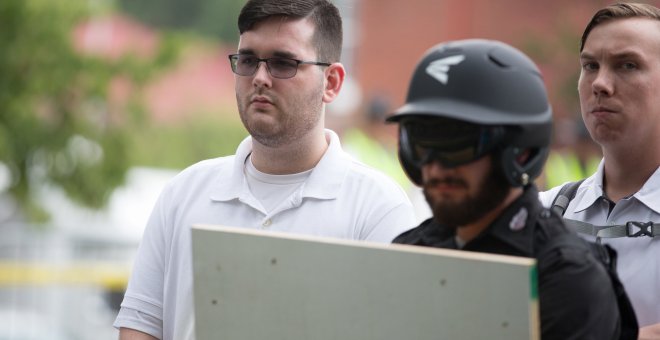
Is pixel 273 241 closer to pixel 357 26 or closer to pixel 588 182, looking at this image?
pixel 588 182

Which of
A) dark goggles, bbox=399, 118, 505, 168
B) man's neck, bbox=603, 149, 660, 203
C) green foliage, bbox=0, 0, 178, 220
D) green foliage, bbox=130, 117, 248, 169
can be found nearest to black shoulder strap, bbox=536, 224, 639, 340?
dark goggles, bbox=399, 118, 505, 168

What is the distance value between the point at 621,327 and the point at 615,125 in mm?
1031

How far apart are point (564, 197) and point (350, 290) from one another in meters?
1.46

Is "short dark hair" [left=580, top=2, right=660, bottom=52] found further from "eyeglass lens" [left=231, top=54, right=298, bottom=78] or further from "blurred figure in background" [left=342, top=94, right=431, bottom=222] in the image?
"blurred figure in background" [left=342, top=94, right=431, bottom=222]

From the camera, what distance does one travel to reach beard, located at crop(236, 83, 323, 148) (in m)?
4.22

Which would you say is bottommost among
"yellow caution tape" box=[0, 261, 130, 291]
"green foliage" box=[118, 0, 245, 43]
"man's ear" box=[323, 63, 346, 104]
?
"yellow caution tape" box=[0, 261, 130, 291]

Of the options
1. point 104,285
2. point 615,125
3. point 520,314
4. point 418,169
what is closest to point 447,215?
point 418,169

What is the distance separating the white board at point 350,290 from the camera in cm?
272

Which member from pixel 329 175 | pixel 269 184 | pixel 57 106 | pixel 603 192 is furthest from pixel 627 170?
pixel 57 106

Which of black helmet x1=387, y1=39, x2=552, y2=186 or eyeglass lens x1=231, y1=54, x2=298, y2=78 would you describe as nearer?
black helmet x1=387, y1=39, x2=552, y2=186

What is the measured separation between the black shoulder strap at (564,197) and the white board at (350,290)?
51.6 inches

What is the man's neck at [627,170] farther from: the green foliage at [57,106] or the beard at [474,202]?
the green foliage at [57,106]

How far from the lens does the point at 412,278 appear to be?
282 cm

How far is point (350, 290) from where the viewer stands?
2930 millimetres
